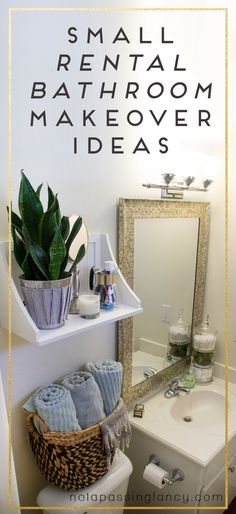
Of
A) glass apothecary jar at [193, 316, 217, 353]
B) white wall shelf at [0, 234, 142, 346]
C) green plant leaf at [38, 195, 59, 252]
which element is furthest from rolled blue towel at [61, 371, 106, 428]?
glass apothecary jar at [193, 316, 217, 353]

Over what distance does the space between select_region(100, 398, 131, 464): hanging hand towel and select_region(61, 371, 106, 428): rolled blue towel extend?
27 millimetres

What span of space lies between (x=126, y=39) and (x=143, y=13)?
0.13 meters

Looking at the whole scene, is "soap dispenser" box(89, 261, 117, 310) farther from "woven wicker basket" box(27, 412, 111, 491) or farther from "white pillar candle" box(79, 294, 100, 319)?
"woven wicker basket" box(27, 412, 111, 491)

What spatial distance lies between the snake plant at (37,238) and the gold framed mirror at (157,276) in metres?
0.36

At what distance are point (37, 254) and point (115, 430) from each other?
1.88 feet

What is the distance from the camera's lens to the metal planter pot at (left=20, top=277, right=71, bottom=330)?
0.77 m

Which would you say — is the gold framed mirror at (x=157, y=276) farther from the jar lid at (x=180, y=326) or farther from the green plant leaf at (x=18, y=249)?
the green plant leaf at (x=18, y=249)

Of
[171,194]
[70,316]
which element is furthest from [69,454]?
[171,194]

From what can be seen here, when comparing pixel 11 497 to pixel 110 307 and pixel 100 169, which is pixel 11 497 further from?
pixel 100 169

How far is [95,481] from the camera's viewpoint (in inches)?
37.2

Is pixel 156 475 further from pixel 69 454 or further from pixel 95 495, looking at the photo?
pixel 69 454

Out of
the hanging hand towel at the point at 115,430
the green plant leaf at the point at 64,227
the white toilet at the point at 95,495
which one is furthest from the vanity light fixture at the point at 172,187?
the white toilet at the point at 95,495

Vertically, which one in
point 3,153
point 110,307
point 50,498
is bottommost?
point 50,498

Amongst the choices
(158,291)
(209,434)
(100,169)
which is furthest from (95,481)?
(100,169)
